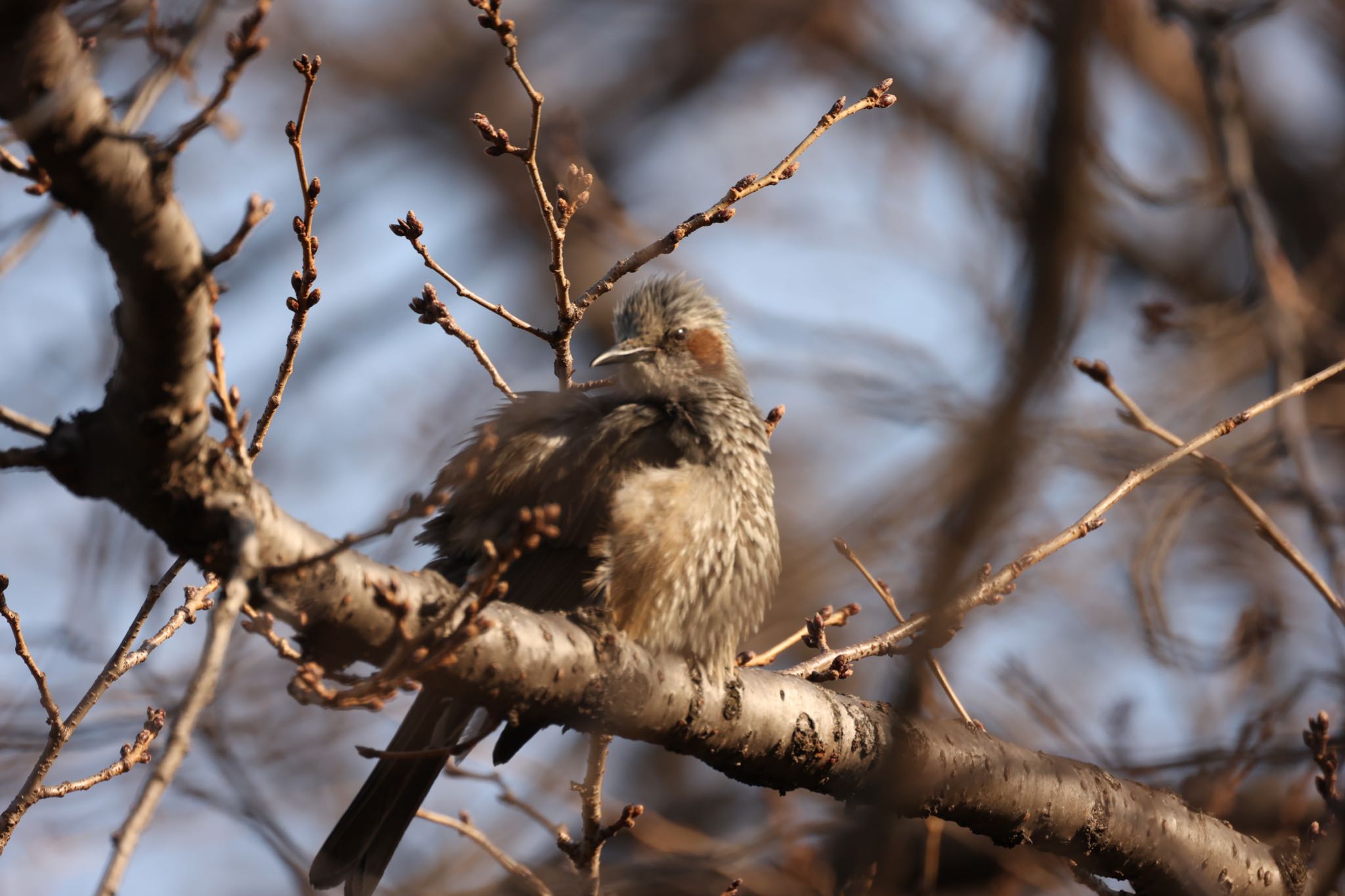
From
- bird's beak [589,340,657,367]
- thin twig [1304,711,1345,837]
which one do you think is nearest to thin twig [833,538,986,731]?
thin twig [1304,711,1345,837]

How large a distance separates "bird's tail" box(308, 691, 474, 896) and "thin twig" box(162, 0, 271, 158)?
2.03 m

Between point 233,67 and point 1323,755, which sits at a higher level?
point 233,67

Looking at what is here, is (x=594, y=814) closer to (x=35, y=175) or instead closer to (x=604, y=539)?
(x=604, y=539)

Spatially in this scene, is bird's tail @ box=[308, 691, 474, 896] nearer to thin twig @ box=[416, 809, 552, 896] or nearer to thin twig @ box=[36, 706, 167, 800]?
thin twig @ box=[416, 809, 552, 896]

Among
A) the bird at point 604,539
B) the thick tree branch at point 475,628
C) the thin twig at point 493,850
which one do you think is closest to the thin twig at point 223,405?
the thick tree branch at point 475,628

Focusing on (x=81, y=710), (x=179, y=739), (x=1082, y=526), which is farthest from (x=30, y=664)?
(x=1082, y=526)

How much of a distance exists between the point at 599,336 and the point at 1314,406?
576 cm

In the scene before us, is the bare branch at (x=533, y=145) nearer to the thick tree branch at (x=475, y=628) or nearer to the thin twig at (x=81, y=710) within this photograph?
the thick tree branch at (x=475, y=628)

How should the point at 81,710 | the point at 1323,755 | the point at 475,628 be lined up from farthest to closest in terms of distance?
the point at 1323,755
the point at 81,710
the point at 475,628

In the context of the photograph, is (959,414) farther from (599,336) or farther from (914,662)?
(599,336)

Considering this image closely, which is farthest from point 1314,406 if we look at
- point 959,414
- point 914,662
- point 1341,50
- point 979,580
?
point 914,662

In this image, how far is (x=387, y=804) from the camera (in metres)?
3.57

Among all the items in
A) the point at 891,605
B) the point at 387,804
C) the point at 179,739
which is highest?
the point at 891,605

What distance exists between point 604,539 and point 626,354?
4.91 feet
